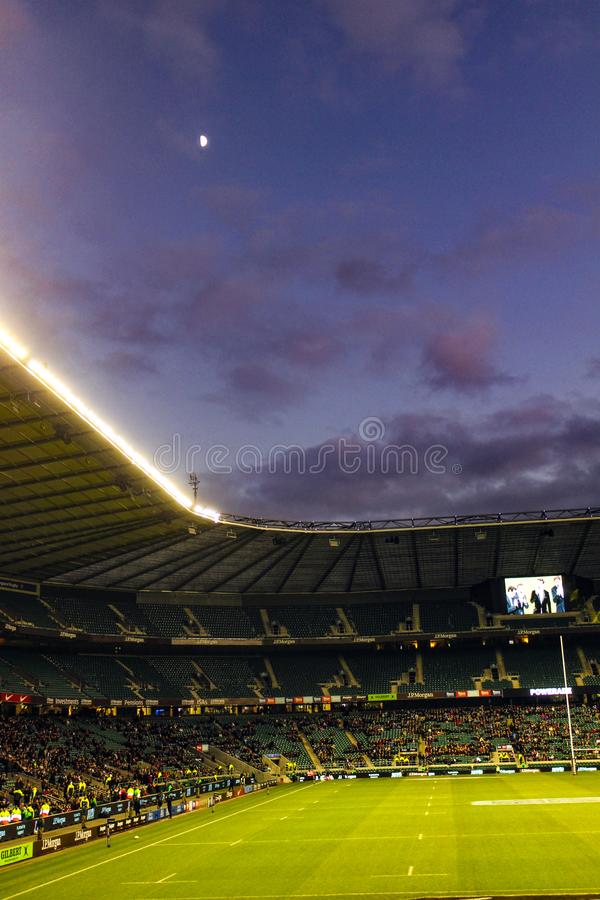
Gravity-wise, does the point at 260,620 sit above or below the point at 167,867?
above

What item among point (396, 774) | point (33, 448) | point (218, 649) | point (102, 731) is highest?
point (33, 448)

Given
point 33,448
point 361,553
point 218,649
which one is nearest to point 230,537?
point 361,553

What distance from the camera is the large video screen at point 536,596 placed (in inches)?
3135

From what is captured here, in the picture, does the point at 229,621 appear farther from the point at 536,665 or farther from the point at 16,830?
the point at 16,830

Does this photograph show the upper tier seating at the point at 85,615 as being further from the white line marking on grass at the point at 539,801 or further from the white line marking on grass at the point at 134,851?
the white line marking on grass at the point at 539,801

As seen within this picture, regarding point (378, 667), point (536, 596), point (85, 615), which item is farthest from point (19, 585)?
point (536, 596)

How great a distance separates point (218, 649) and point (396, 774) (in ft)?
82.8

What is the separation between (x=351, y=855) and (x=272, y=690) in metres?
52.7

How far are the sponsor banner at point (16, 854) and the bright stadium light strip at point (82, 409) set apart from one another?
1857 cm

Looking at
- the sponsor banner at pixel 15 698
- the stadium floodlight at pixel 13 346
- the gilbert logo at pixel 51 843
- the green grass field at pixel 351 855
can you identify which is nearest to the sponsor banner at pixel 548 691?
the green grass field at pixel 351 855

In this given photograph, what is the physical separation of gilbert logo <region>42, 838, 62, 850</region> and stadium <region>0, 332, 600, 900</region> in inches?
7.7

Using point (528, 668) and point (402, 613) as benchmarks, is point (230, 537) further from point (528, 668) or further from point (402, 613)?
point (528, 668)

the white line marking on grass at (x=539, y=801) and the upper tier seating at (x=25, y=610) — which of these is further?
the upper tier seating at (x=25, y=610)

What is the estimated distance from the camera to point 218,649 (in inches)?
3322
